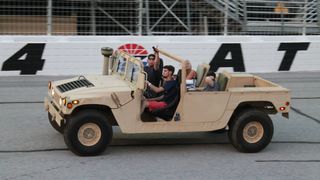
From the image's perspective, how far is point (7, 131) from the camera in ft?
27.1

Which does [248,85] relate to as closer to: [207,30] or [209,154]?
[209,154]

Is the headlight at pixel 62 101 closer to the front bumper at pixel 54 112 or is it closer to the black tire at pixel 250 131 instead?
the front bumper at pixel 54 112

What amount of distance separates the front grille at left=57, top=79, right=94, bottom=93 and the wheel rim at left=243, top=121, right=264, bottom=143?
212 cm

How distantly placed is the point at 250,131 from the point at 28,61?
793 cm

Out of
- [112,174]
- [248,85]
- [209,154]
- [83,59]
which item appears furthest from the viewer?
[83,59]

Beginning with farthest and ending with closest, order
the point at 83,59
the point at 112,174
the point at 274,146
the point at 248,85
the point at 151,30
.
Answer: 1. the point at 151,30
2. the point at 83,59
3. the point at 248,85
4. the point at 274,146
5. the point at 112,174

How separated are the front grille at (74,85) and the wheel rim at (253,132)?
212 centimetres

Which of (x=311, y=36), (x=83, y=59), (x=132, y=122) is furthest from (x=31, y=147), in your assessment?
(x=311, y=36)

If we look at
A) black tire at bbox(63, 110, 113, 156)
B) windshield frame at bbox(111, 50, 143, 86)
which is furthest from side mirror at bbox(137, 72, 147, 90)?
black tire at bbox(63, 110, 113, 156)

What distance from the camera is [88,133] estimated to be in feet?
22.5

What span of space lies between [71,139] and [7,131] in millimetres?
1897

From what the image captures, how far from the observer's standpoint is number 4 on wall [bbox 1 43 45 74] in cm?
1368

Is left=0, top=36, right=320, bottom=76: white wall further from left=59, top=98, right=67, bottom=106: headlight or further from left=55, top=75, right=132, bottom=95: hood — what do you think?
left=59, top=98, right=67, bottom=106: headlight

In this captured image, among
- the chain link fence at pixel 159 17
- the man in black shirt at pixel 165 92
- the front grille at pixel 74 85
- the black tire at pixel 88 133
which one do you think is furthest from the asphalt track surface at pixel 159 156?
the chain link fence at pixel 159 17
